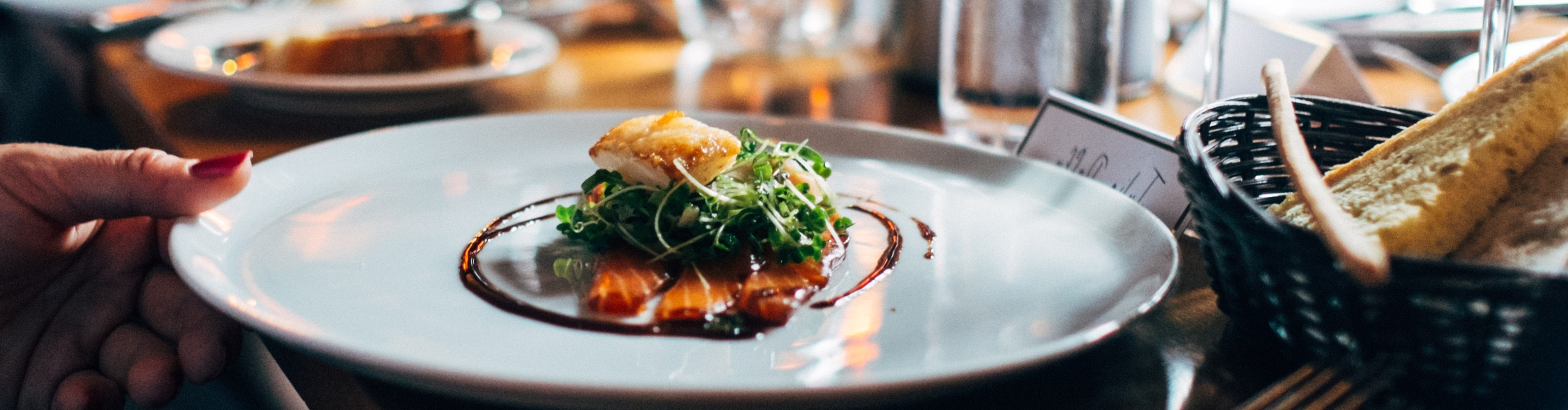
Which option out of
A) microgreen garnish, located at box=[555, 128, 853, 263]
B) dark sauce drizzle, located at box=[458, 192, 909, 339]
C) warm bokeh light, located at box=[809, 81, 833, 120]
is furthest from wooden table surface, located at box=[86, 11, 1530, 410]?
microgreen garnish, located at box=[555, 128, 853, 263]

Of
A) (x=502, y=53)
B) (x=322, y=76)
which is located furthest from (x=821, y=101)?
(x=322, y=76)

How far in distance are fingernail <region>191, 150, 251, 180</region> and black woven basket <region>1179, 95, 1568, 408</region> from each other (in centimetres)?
73

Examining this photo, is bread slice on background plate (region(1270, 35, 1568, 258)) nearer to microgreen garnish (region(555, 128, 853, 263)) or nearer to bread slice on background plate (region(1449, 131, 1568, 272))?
bread slice on background plate (region(1449, 131, 1568, 272))

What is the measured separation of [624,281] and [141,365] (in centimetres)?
39

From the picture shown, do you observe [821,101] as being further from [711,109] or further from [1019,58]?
[1019,58]

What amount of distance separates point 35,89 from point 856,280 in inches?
136

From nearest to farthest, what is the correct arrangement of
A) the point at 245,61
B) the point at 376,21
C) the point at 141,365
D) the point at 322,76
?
the point at 141,365, the point at 322,76, the point at 245,61, the point at 376,21

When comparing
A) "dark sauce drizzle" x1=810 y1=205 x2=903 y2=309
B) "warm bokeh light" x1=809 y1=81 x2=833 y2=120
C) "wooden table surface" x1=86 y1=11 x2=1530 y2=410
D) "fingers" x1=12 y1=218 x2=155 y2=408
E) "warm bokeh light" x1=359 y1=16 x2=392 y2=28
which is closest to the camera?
"wooden table surface" x1=86 y1=11 x2=1530 y2=410

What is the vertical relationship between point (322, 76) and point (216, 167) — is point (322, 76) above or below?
below

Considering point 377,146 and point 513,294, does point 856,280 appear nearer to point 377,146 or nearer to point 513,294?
point 513,294

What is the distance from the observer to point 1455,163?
56 centimetres

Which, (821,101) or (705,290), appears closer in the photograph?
(705,290)

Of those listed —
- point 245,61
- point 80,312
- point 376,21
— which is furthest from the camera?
point 376,21

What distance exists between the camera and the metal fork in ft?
1.62
